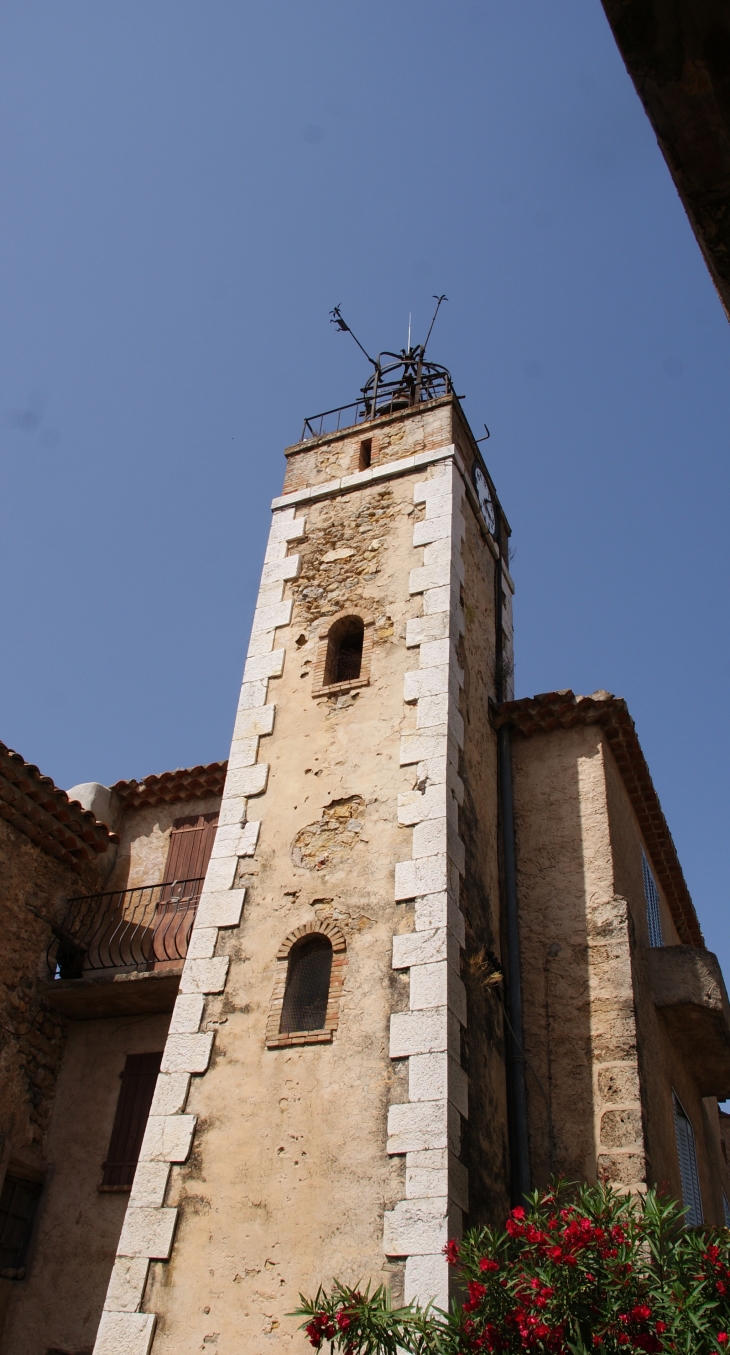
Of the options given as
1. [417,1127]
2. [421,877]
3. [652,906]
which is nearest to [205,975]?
[421,877]

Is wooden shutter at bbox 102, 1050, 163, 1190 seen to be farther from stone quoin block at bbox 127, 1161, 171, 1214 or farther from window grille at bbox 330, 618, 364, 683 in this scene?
window grille at bbox 330, 618, 364, 683

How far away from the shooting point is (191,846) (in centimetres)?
1214

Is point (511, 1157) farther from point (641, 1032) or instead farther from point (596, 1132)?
point (641, 1032)

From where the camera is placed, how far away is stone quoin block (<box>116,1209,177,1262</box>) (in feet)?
24.0

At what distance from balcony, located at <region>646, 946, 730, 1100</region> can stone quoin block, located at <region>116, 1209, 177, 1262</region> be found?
4.64m

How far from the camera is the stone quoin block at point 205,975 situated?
848cm

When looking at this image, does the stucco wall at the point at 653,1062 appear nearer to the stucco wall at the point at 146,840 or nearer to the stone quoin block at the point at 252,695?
the stone quoin block at the point at 252,695

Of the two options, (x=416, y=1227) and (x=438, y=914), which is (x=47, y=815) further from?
(x=416, y=1227)

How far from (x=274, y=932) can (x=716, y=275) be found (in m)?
7.10

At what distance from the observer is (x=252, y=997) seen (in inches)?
326

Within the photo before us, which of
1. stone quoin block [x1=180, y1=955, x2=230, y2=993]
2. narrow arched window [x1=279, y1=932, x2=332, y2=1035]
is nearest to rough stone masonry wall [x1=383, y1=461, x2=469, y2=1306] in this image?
narrow arched window [x1=279, y1=932, x2=332, y2=1035]

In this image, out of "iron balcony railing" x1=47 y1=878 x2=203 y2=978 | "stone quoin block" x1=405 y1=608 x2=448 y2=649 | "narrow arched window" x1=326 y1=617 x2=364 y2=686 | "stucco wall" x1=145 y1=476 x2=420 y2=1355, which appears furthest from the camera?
"iron balcony railing" x1=47 y1=878 x2=203 y2=978

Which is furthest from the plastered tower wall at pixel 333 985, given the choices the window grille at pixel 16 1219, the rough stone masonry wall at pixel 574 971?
the window grille at pixel 16 1219

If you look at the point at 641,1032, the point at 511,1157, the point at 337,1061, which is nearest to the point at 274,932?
the point at 337,1061
